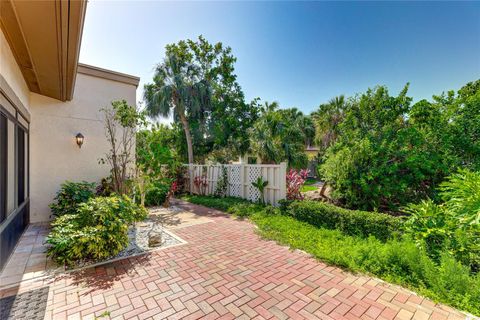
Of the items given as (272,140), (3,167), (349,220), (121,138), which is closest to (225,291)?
(349,220)

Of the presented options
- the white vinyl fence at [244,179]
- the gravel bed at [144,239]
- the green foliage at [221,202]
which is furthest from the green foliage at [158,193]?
the white vinyl fence at [244,179]

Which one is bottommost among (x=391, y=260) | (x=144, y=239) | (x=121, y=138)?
(x=144, y=239)

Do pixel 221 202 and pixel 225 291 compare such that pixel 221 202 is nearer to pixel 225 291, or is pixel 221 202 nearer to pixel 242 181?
pixel 242 181

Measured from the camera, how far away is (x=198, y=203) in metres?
9.38

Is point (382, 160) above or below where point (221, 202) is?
above

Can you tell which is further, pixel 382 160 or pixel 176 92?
pixel 176 92

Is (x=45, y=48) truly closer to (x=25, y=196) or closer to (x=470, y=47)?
(x=25, y=196)

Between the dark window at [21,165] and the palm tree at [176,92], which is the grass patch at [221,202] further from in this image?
the palm tree at [176,92]

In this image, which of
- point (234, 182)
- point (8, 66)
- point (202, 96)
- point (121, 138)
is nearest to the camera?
point (8, 66)

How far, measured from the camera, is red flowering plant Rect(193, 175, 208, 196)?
1095 cm

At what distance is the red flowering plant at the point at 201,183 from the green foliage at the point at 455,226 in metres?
8.57

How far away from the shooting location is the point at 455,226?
3373 millimetres

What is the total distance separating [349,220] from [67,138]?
863 cm

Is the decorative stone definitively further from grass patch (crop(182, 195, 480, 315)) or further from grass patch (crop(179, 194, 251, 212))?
grass patch (crop(179, 194, 251, 212))
